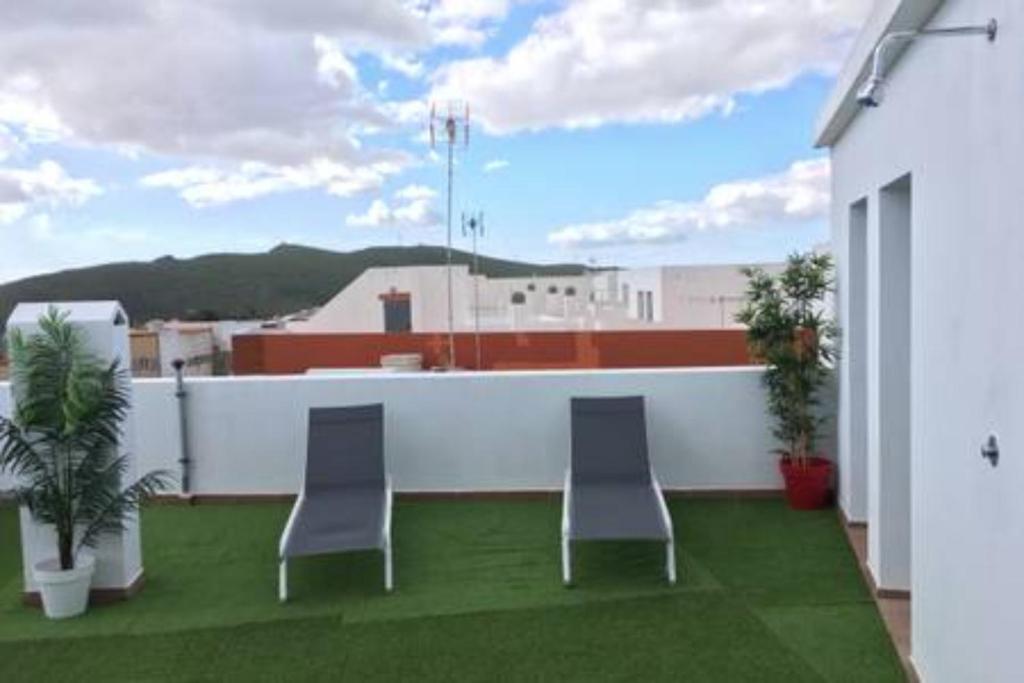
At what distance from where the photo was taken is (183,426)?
7.28m

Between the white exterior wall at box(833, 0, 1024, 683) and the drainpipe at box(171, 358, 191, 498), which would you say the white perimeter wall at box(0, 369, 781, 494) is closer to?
the drainpipe at box(171, 358, 191, 498)

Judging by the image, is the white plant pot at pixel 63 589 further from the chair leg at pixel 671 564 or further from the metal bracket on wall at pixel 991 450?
the metal bracket on wall at pixel 991 450

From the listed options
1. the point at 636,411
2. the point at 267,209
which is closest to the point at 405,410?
the point at 636,411

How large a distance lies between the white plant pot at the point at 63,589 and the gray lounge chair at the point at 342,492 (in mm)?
1088

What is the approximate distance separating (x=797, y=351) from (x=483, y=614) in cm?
321

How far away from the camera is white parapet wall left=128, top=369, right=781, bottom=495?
7.10 m

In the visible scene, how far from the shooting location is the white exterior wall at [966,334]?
8.27 ft

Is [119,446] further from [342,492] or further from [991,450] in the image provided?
[991,450]

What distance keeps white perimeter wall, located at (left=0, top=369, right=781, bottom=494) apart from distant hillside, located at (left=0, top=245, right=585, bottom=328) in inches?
681

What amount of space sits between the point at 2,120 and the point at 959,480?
39.9ft

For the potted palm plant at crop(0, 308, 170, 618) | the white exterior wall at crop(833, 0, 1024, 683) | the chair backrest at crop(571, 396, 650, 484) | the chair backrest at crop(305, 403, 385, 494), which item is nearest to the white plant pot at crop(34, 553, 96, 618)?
the potted palm plant at crop(0, 308, 170, 618)

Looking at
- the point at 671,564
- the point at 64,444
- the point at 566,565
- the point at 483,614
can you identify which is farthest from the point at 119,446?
the point at 671,564

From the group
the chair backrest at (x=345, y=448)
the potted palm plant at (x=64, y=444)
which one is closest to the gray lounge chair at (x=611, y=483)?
the chair backrest at (x=345, y=448)

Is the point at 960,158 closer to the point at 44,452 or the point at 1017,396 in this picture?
the point at 1017,396
